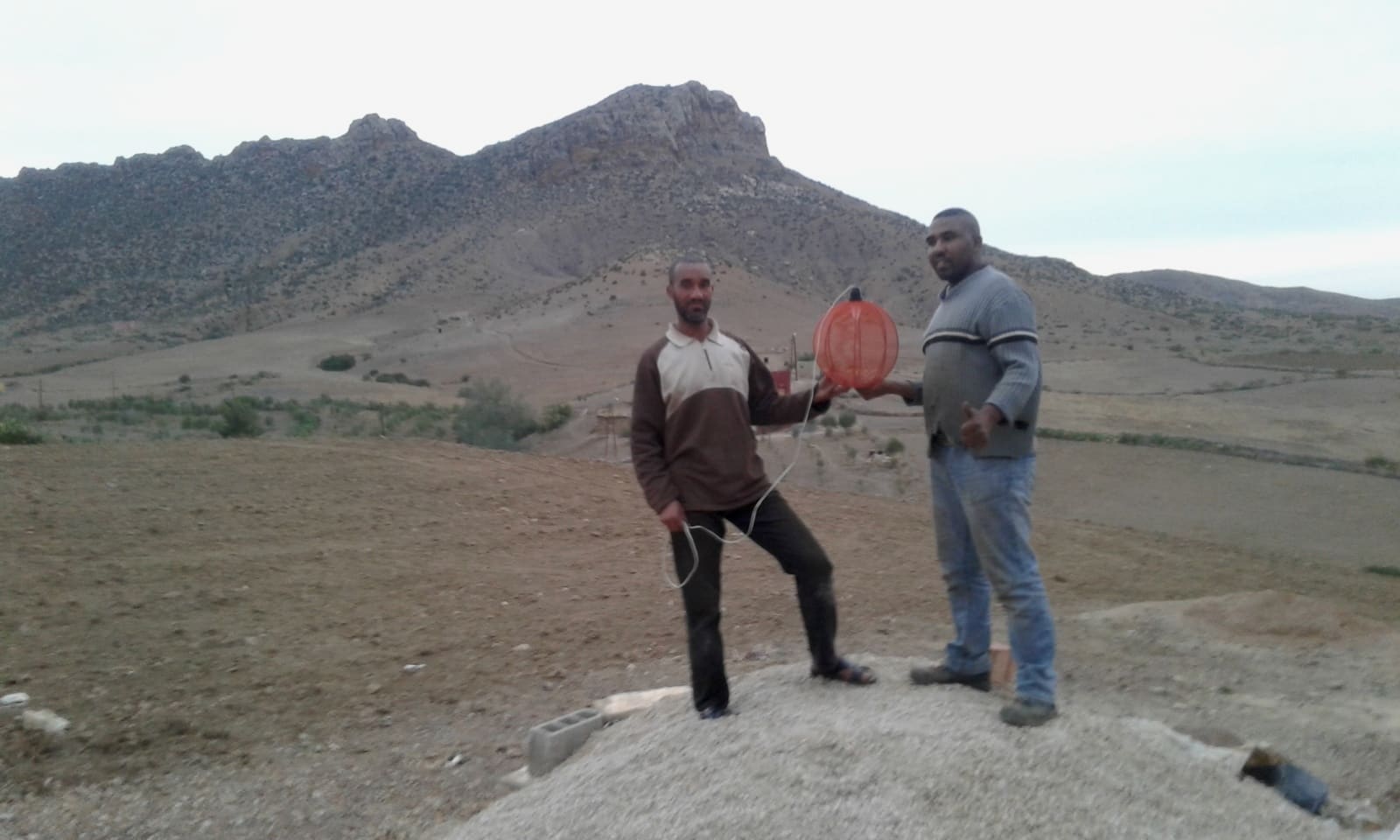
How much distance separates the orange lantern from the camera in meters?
4.45

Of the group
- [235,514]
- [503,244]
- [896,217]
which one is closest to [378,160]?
[503,244]

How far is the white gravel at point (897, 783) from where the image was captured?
10.9 ft

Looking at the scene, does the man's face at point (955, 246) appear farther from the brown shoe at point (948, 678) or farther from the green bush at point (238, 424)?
the green bush at point (238, 424)

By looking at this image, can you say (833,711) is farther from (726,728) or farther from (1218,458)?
(1218,458)

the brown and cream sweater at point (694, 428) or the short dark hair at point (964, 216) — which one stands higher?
the short dark hair at point (964, 216)

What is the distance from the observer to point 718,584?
173 inches

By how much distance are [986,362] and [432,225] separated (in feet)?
264

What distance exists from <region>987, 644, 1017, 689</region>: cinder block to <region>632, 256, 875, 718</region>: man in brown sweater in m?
0.70

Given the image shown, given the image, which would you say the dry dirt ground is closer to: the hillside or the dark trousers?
the dark trousers

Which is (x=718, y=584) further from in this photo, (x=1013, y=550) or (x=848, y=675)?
(x=1013, y=550)

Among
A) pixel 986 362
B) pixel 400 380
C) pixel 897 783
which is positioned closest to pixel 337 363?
pixel 400 380

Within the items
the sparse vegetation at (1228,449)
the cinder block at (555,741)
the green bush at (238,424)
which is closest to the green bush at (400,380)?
the green bush at (238,424)

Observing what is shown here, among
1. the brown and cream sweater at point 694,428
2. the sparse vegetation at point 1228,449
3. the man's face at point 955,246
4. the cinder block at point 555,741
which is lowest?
the sparse vegetation at point 1228,449

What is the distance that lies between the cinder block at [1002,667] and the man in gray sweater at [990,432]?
1.78 ft
